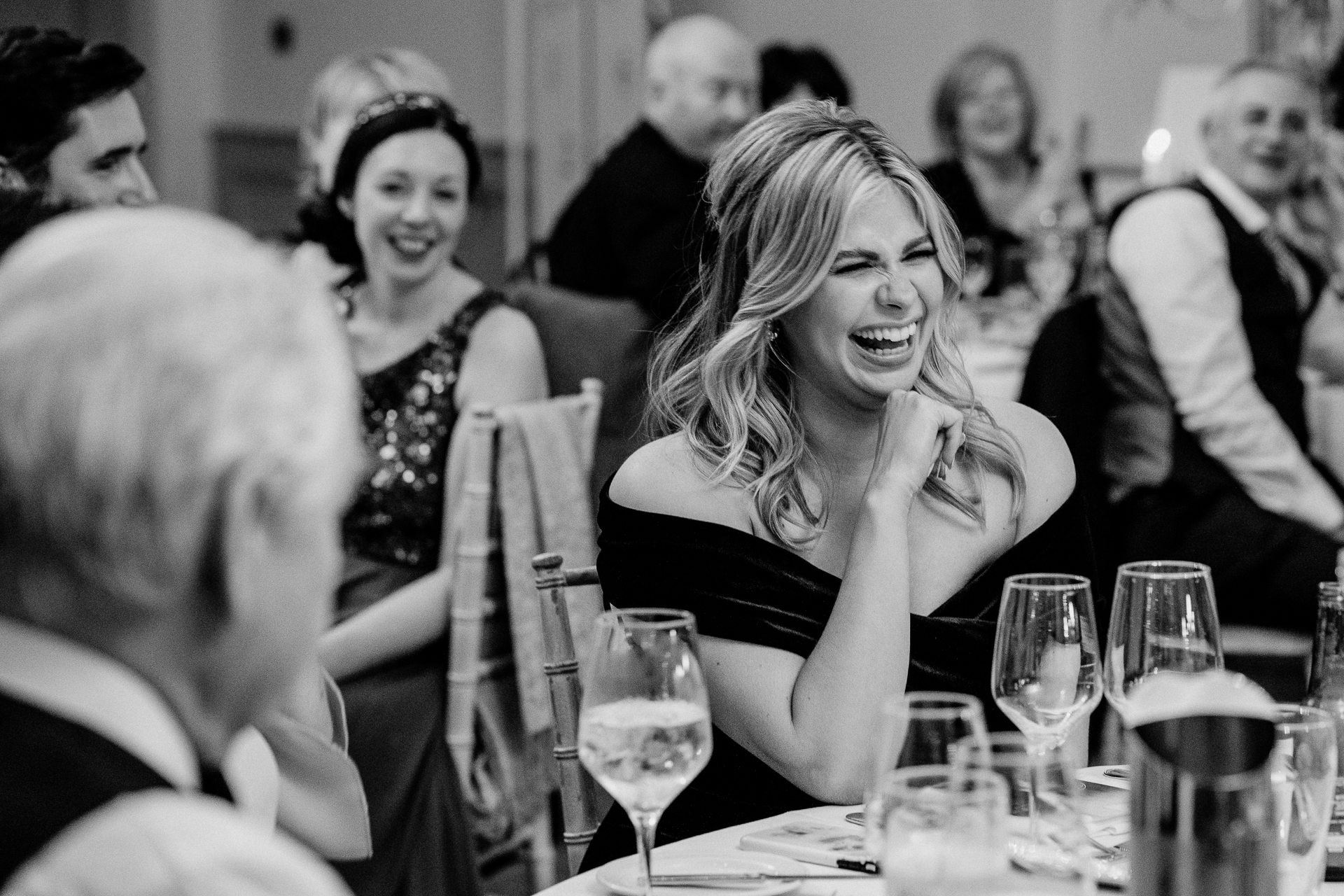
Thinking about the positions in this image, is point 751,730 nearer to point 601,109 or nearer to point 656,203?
point 656,203

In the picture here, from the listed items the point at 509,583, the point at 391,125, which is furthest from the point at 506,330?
the point at 509,583

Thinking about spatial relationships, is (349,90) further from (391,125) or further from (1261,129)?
(1261,129)

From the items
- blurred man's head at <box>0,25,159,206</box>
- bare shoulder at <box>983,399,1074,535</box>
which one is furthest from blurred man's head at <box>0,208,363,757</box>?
blurred man's head at <box>0,25,159,206</box>

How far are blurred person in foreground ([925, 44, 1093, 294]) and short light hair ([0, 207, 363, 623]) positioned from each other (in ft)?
16.3

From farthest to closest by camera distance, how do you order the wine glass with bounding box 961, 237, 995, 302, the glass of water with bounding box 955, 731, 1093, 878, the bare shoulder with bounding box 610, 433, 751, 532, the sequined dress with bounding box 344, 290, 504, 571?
the wine glass with bounding box 961, 237, 995, 302, the sequined dress with bounding box 344, 290, 504, 571, the bare shoulder with bounding box 610, 433, 751, 532, the glass of water with bounding box 955, 731, 1093, 878

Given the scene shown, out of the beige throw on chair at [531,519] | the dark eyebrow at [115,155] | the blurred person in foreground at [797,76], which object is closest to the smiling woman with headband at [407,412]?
the beige throw on chair at [531,519]

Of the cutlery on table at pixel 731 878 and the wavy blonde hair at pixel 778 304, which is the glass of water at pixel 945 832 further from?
the wavy blonde hair at pixel 778 304

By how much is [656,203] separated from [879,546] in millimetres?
2657

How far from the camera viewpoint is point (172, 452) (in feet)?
2.32

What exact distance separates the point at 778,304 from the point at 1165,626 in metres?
0.71

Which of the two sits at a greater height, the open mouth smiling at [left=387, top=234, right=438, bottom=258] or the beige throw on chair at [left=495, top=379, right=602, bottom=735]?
the open mouth smiling at [left=387, top=234, right=438, bottom=258]

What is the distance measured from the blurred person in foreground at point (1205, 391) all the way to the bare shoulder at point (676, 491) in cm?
183

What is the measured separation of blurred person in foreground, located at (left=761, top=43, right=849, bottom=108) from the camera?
18.4 feet

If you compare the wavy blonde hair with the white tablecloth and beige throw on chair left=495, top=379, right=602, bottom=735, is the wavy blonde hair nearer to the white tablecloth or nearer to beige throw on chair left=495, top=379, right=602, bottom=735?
the white tablecloth
